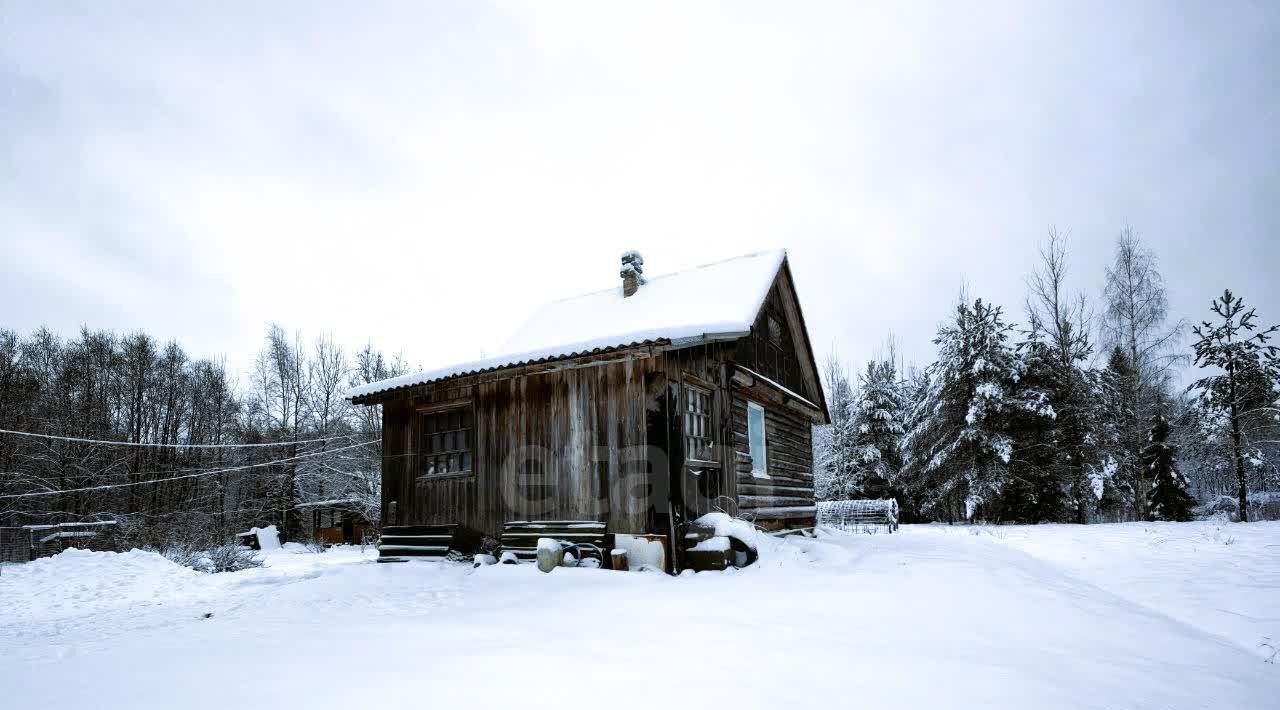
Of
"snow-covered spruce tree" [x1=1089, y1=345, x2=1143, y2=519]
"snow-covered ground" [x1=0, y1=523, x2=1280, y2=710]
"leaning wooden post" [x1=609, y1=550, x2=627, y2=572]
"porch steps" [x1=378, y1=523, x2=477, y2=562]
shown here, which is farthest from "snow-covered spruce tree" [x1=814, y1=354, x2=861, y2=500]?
"leaning wooden post" [x1=609, y1=550, x2=627, y2=572]

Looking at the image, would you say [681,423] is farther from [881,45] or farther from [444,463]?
[881,45]

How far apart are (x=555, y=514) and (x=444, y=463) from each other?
288cm

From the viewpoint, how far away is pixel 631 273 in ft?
47.3

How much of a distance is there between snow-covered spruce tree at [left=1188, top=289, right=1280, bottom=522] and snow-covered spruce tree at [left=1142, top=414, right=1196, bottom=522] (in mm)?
3066

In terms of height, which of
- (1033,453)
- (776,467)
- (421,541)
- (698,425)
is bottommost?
(421,541)

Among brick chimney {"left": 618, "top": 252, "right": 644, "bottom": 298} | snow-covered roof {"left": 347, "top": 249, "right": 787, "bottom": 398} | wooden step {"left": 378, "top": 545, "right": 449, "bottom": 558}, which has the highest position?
brick chimney {"left": 618, "top": 252, "right": 644, "bottom": 298}

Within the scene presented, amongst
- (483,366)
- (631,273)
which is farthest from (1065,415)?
(483,366)

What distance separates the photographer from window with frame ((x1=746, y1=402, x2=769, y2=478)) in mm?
12750

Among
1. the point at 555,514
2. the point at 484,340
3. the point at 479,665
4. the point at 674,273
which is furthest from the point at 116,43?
the point at 484,340

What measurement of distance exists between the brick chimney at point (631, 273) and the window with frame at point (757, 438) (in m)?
3.83

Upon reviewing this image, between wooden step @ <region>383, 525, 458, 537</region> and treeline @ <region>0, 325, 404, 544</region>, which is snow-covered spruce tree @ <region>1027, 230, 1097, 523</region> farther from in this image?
treeline @ <region>0, 325, 404, 544</region>

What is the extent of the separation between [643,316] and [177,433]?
1048 inches

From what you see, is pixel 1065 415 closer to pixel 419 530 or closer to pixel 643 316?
pixel 643 316

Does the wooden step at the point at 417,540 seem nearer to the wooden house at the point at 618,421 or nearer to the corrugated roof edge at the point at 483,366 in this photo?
the wooden house at the point at 618,421
